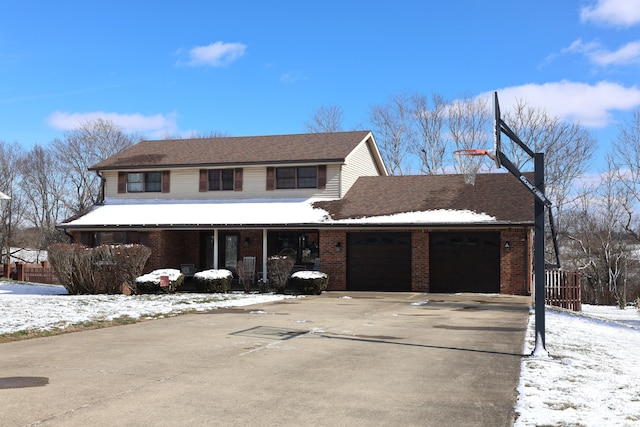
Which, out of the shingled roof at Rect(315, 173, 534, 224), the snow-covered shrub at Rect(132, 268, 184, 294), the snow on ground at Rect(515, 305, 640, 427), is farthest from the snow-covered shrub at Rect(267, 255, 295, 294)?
the snow on ground at Rect(515, 305, 640, 427)

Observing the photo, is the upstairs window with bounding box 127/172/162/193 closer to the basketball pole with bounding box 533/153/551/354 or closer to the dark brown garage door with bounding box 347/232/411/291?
the dark brown garage door with bounding box 347/232/411/291

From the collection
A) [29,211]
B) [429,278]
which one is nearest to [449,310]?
[429,278]

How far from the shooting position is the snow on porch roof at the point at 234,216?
2252 cm

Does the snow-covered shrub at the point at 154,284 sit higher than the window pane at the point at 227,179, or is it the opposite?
the window pane at the point at 227,179

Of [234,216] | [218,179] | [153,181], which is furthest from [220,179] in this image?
[153,181]

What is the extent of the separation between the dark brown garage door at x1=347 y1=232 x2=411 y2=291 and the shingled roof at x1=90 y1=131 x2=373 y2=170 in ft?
12.4

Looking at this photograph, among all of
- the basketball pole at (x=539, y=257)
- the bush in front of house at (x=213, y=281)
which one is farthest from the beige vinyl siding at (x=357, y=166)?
the basketball pole at (x=539, y=257)

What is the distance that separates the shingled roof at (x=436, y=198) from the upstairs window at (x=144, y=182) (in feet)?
25.6

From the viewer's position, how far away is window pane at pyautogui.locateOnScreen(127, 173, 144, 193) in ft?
90.7

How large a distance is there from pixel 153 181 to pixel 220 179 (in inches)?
130

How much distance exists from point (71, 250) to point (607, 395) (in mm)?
18086

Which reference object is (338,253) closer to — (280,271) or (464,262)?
(280,271)

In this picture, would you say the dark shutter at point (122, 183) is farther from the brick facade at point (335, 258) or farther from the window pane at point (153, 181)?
the brick facade at point (335, 258)

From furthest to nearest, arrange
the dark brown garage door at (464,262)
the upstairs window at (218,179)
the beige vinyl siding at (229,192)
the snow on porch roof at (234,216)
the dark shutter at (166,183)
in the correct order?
1. the dark shutter at (166,183)
2. the upstairs window at (218,179)
3. the beige vinyl siding at (229,192)
4. the snow on porch roof at (234,216)
5. the dark brown garage door at (464,262)
